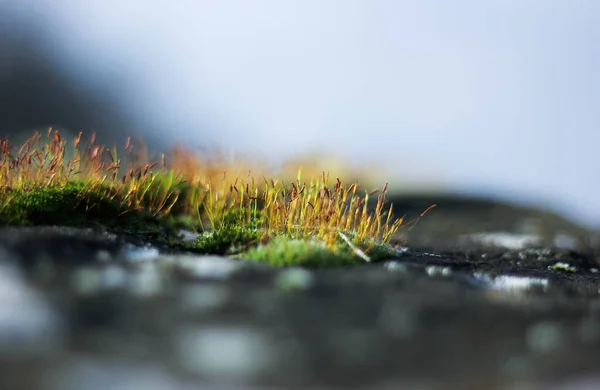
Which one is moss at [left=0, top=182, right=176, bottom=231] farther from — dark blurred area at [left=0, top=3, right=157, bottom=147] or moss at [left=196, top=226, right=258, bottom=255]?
dark blurred area at [left=0, top=3, right=157, bottom=147]

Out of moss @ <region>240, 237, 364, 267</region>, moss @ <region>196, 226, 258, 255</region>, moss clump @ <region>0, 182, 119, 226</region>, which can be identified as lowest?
moss @ <region>196, 226, 258, 255</region>

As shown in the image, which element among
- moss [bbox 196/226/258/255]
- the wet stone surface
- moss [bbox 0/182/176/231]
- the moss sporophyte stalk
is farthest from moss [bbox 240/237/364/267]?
moss [bbox 0/182/176/231]

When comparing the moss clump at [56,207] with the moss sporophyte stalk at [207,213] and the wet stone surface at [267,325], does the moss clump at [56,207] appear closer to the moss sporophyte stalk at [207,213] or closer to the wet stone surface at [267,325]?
the moss sporophyte stalk at [207,213]

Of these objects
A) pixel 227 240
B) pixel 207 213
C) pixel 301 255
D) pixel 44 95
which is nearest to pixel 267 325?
pixel 301 255

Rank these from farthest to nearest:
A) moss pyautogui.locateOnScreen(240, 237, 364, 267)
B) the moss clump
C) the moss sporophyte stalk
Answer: the moss clump, the moss sporophyte stalk, moss pyautogui.locateOnScreen(240, 237, 364, 267)

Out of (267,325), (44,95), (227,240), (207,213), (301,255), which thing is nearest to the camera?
(267,325)

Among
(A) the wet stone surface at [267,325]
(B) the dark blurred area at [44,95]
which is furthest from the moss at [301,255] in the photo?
(B) the dark blurred area at [44,95]

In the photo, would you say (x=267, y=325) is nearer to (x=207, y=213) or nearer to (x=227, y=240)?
(x=227, y=240)

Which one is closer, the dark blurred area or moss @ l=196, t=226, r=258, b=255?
moss @ l=196, t=226, r=258, b=255
